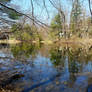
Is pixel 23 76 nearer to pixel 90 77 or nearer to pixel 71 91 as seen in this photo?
pixel 71 91

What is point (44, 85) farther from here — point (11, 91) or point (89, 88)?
point (89, 88)

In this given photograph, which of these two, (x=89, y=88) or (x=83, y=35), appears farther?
(x=83, y=35)

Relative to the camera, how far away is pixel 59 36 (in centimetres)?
2959

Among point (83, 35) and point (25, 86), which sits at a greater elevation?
point (83, 35)

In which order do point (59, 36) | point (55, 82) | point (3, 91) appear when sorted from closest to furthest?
point (3, 91) < point (55, 82) < point (59, 36)

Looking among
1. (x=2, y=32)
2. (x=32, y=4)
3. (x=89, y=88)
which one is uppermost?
(x=32, y=4)

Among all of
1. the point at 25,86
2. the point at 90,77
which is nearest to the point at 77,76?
the point at 90,77

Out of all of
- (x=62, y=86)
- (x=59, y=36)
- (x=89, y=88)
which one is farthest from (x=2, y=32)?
(x=59, y=36)

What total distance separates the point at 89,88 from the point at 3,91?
3.41 m

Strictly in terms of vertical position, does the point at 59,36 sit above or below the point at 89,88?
above

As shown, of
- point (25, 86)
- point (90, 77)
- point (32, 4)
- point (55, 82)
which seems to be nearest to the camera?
point (32, 4)

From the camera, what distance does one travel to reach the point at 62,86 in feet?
15.5

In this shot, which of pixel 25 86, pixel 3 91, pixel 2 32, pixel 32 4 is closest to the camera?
pixel 32 4

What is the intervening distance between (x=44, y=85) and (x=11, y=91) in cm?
143
